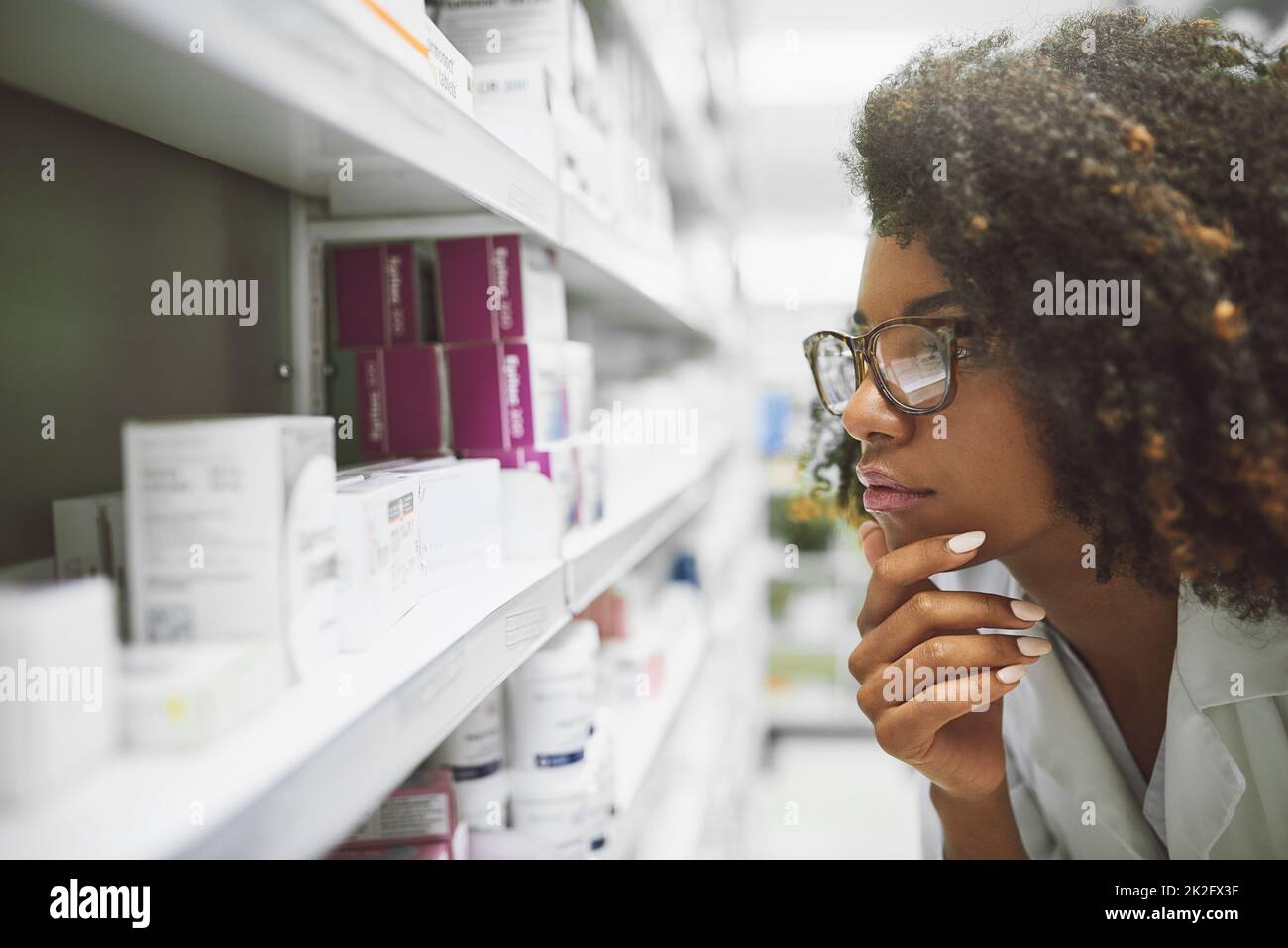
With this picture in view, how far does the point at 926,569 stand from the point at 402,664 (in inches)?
22.7

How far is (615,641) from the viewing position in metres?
1.81

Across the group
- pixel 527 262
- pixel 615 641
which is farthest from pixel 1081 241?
pixel 615 641

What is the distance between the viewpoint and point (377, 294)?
103 centimetres

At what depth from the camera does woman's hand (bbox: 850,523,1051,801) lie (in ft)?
2.97

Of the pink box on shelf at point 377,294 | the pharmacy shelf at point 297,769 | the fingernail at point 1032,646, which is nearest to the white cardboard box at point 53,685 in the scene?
the pharmacy shelf at point 297,769

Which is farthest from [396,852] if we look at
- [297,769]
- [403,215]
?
[403,215]

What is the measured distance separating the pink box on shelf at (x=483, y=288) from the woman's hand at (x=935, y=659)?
1.76 ft

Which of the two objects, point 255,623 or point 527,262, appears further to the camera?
point 527,262

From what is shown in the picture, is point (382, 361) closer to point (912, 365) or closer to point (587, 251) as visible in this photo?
point (587, 251)

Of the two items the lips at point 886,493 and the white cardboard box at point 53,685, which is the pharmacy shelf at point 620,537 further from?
the white cardboard box at point 53,685

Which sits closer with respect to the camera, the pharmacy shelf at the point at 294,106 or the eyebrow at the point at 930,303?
the pharmacy shelf at the point at 294,106

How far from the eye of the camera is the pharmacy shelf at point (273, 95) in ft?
1.55

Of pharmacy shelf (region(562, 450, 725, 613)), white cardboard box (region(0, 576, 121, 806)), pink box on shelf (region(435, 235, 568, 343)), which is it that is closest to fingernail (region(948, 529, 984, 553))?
pharmacy shelf (region(562, 450, 725, 613))

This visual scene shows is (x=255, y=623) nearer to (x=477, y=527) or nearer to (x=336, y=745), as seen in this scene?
(x=336, y=745)
